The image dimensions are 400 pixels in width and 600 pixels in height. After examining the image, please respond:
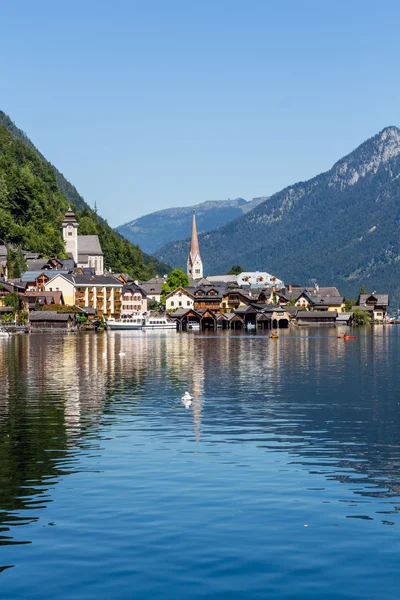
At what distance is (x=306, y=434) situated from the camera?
128 ft

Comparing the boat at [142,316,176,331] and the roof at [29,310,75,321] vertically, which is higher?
the roof at [29,310,75,321]

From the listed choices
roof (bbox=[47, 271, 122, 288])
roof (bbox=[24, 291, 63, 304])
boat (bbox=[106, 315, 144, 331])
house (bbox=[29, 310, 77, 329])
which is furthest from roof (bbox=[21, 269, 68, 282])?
house (bbox=[29, 310, 77, 329])

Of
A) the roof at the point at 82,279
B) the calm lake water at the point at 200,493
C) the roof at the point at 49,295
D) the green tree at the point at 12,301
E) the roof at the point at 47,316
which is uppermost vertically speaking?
the roof at the point at 82,279

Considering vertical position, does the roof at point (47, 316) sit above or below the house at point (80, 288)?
below

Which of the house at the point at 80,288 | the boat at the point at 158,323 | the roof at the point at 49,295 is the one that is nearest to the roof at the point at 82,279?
the house at the point at 80,288

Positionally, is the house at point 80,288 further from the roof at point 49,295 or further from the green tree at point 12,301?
the green tree at point 12,301

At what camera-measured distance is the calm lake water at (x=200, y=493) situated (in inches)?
808

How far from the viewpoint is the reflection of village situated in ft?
107

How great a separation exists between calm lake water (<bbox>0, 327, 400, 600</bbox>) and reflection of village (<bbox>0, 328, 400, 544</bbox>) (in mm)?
126

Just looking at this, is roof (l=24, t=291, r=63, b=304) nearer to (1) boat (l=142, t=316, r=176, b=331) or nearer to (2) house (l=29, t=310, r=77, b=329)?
(2) house (l=29, t=310, r=77, b=329)

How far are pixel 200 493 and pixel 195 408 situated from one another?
20408 millimetres

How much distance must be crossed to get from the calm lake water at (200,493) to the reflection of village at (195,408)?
13 centimetres

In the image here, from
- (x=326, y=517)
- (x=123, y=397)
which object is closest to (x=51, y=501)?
(x=326, y=517)

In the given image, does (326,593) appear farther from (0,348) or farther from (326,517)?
(0,348)
